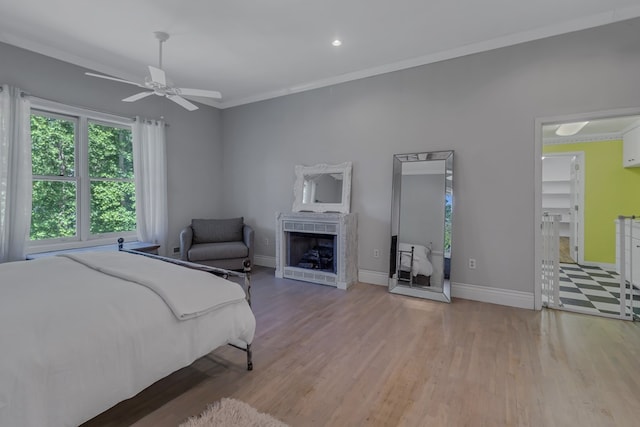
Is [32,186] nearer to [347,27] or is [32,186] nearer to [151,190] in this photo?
[151,190]

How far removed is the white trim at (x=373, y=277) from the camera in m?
4.13

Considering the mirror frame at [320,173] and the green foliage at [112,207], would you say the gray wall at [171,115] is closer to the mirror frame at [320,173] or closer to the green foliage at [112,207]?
the green foliage at [112,207]

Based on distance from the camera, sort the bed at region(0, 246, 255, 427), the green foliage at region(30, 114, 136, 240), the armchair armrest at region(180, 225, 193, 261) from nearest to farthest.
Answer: the bed at region(0, 246, 255, 427) < the green foliage at region(30, 114, 136, 240) < the armchair armrest at region(180, 225, 193, 261)

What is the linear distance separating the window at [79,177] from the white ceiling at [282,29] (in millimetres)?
741

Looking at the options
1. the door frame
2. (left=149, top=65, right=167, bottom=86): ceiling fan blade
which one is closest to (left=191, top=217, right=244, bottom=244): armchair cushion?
(left=149, top=65, right=167, bottom=86): ceiling fan blade

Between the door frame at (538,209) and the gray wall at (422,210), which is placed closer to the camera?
the door frame at (538,209)

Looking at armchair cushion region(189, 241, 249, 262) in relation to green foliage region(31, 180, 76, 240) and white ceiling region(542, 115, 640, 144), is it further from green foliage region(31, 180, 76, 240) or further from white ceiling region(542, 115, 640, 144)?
white ceiling region(542, 115, 640, 144)

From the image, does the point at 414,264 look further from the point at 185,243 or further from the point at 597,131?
the point at 597,131

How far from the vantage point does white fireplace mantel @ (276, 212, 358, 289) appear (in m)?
4.04

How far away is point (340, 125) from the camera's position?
4418 mm

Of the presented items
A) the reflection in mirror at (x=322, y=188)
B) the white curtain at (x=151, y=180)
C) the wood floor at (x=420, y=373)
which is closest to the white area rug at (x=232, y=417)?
the wood floor at (x=420, y=373)

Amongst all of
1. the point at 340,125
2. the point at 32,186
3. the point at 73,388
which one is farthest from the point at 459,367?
the point at 32,186

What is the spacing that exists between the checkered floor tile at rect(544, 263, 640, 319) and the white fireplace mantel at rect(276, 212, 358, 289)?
246 cm

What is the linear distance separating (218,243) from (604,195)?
6.59 meters
